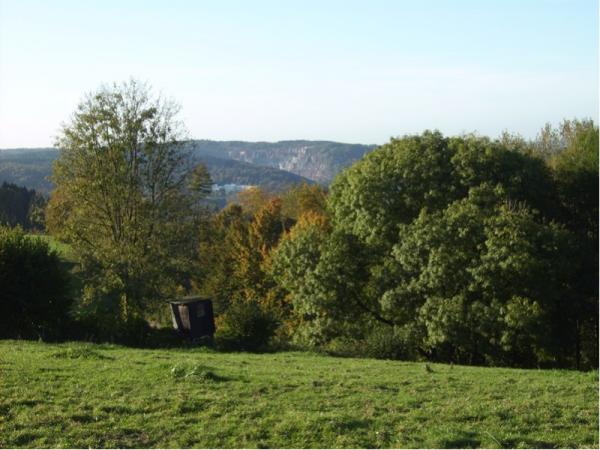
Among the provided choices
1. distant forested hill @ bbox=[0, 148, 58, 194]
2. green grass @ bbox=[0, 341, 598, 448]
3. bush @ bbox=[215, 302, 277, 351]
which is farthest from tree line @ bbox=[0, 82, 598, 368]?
distant forested hill @ bbox=[0, 148, 58, 194]

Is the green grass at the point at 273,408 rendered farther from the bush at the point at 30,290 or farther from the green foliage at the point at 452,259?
the green foliage at the point at 452,259

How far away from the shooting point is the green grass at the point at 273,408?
9727mm

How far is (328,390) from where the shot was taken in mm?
13203

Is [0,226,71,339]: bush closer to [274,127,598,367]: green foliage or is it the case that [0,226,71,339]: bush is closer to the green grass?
the green grass

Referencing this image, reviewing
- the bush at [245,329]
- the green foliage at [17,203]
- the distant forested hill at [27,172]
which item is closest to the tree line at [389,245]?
the bush at [245,329]

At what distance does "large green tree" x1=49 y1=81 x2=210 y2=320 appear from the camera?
111 ft

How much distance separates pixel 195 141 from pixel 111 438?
29.6 meters

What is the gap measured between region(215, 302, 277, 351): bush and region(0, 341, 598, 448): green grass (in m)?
9.21

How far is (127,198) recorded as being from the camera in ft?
118

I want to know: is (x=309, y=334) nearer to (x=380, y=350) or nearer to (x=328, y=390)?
(x=380, y=350)

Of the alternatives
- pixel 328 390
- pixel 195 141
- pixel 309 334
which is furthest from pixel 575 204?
pixel 328 390

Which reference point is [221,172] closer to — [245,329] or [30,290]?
[30,290]

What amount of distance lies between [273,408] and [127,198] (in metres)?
26.8

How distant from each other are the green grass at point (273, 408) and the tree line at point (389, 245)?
10.7 m
